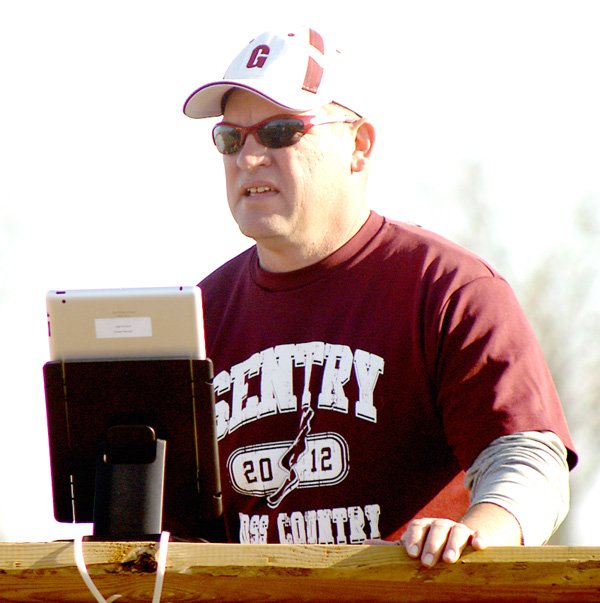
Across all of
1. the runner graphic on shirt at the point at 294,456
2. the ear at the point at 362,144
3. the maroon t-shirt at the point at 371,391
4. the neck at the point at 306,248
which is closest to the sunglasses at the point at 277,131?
the ear at the point at 362,144

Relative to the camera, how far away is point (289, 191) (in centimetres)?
457

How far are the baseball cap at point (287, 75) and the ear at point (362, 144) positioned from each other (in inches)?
2.1

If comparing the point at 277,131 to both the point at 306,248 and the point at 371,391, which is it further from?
the point at 371,391

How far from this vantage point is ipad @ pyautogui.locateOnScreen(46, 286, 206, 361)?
348 centimetres

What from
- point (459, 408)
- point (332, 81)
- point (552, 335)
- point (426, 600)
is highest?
point (332, 81)

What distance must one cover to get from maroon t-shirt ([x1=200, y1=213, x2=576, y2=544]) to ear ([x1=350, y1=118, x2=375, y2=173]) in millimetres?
392

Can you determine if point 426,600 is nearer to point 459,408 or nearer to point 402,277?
point 459,408

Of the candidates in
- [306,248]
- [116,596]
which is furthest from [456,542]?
[306,248]

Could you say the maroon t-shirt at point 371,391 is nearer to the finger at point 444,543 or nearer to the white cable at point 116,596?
the finger at point 444,543

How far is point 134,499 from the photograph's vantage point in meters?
3.58

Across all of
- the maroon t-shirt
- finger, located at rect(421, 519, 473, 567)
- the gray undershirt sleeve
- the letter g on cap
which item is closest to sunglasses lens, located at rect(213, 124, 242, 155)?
the letter g on cap

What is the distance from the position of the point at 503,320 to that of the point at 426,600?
1.18 metres

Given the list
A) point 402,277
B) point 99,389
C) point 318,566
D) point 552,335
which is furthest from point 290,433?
point 552,335

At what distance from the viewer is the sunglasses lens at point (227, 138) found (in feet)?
15.4
